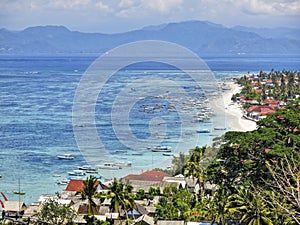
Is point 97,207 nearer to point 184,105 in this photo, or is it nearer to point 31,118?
point 31,118

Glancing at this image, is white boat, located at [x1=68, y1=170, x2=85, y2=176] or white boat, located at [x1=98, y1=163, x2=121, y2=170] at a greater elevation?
white boat, located at [x1=98, y1=163, x2=121, y2=170]

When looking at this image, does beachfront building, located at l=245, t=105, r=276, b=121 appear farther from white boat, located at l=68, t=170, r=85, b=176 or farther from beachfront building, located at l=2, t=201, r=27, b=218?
beachfront building, located at l=2, t=201, r=27, b=218

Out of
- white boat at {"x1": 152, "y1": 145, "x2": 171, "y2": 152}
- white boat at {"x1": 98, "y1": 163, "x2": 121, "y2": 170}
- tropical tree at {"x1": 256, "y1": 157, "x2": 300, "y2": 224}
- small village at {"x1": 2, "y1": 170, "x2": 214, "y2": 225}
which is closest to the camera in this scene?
tropical tree at {"x1": 256, "y1": 157, "x2": 300, "y2": 224}

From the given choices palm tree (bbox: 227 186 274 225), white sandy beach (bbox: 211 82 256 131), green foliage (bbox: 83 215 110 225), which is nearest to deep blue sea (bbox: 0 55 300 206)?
white sandy beach (bbox: 211 82 256 131)

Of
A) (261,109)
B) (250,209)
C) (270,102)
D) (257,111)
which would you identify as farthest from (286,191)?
(270,102)

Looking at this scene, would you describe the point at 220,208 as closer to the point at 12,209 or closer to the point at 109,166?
the point at 12,209

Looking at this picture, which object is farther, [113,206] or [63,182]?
[63,182]

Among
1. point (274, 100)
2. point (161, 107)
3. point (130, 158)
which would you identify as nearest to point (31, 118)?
point (161, 107)

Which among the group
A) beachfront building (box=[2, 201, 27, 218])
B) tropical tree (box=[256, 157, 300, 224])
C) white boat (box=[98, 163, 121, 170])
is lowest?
beachfront building (box=[2, 201, 27, 218])

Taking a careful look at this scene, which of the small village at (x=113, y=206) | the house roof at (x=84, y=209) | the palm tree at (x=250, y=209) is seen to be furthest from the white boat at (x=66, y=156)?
the palm tree at (x=250, y=209)
